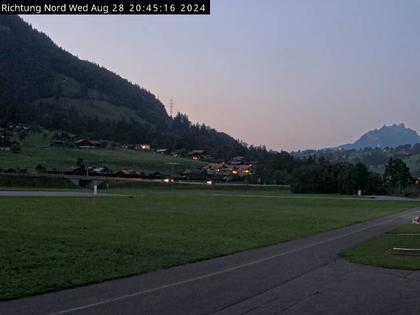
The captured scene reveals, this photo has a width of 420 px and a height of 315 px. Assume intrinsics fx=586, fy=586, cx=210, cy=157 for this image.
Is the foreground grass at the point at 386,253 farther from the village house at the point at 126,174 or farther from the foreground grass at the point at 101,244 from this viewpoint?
the village house at the point at 126,174

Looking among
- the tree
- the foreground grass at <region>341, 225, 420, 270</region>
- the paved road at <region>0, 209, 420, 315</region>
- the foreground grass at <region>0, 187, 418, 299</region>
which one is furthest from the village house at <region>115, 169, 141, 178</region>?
the paved road at <region>0, 209, 420, 315</region>

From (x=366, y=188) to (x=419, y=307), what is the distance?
122102 millimetres

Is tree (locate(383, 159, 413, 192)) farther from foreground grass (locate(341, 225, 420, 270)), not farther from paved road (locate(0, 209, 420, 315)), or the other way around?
paved road (locate(0, 209, 420, 315))

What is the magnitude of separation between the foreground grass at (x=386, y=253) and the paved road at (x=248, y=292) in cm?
101

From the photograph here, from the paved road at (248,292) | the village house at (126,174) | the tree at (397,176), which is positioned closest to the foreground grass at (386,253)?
the paved road at (248,292)

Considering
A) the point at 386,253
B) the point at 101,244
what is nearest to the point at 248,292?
the point at 101,244

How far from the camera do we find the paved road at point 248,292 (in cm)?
1097

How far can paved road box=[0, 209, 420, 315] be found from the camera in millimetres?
10969

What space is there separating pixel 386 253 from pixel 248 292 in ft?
32.4

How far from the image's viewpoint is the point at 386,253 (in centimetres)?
2095

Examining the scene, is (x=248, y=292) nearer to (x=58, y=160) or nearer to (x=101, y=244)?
(x=101, y=244)

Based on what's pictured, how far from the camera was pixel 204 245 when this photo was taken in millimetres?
22000

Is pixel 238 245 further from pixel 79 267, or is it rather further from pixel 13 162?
pixel 13 162

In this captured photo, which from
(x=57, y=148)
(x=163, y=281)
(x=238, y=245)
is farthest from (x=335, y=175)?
(x=163, y=281)
